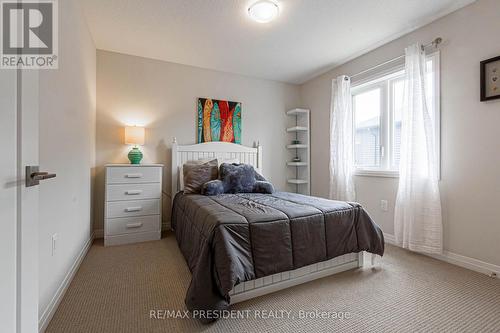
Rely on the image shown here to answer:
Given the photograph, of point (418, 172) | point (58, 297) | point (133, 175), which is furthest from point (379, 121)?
point (58, 297)

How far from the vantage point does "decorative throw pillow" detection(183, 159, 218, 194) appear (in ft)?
9.44

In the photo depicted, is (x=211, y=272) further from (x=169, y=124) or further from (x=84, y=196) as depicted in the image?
(x=169, y=124)

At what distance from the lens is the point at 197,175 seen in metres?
2.96

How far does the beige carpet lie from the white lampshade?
4.69ft

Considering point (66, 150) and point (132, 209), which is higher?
point (66, 150)

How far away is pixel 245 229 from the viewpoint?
1.62 metres

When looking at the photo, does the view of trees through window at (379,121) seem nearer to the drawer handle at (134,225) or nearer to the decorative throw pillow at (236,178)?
the decorative throw pillow at (236,178)

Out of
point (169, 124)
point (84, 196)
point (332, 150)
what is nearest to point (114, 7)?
point (169, 124)

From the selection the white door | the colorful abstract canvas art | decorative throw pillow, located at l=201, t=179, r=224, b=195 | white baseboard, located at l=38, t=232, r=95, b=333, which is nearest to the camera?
the white door

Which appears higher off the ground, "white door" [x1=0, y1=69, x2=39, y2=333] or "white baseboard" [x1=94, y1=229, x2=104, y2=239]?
"white door" [x1=0, y1=69, x2=39, y2=333]

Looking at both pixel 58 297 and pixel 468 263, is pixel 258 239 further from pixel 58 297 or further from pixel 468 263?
pixel 468 263

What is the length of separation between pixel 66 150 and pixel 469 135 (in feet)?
11.5

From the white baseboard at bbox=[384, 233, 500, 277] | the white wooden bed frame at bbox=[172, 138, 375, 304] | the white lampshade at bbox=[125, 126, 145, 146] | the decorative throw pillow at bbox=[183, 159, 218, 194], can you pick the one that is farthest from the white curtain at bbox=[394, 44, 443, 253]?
the white lampshade at bbox=[125, 126, 145, 146]

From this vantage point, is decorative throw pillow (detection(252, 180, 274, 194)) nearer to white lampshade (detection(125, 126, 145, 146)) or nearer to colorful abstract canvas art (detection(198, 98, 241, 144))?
colorful abstract canvas art (detection(198, 98, 241, 144))
